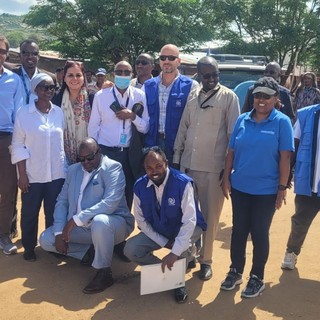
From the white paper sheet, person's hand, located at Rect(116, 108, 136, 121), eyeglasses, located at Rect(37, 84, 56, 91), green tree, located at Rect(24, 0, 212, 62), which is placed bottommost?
the white paper sheet

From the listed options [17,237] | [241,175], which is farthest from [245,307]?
[17,237]

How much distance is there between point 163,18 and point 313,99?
11.9 m

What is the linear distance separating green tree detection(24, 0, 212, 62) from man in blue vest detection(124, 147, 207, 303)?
50.8 ft

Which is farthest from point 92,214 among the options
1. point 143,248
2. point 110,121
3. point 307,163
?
point 307,163

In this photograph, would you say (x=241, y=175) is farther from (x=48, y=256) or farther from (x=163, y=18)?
(x=163, y=18)

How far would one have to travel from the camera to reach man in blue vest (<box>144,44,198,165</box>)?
4.01 metres

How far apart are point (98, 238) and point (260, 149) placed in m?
1.55

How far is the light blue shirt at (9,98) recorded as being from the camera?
4168mm

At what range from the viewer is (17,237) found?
4785 mm

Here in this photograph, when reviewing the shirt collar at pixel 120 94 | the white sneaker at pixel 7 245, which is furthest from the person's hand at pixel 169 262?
the white sneaker at pixel 7 245

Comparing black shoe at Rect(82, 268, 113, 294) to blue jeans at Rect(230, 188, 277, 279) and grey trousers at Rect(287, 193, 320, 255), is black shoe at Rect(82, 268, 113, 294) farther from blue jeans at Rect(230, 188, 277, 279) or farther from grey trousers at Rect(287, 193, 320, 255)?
grey trousers at Rect(287, 193, 320, 255)

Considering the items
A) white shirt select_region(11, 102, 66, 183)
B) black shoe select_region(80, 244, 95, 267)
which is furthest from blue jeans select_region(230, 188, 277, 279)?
white shirt select_region(11, 102, 66, 183)

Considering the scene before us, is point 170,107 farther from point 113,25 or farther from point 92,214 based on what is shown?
point 113,25

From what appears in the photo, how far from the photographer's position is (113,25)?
752 inches
